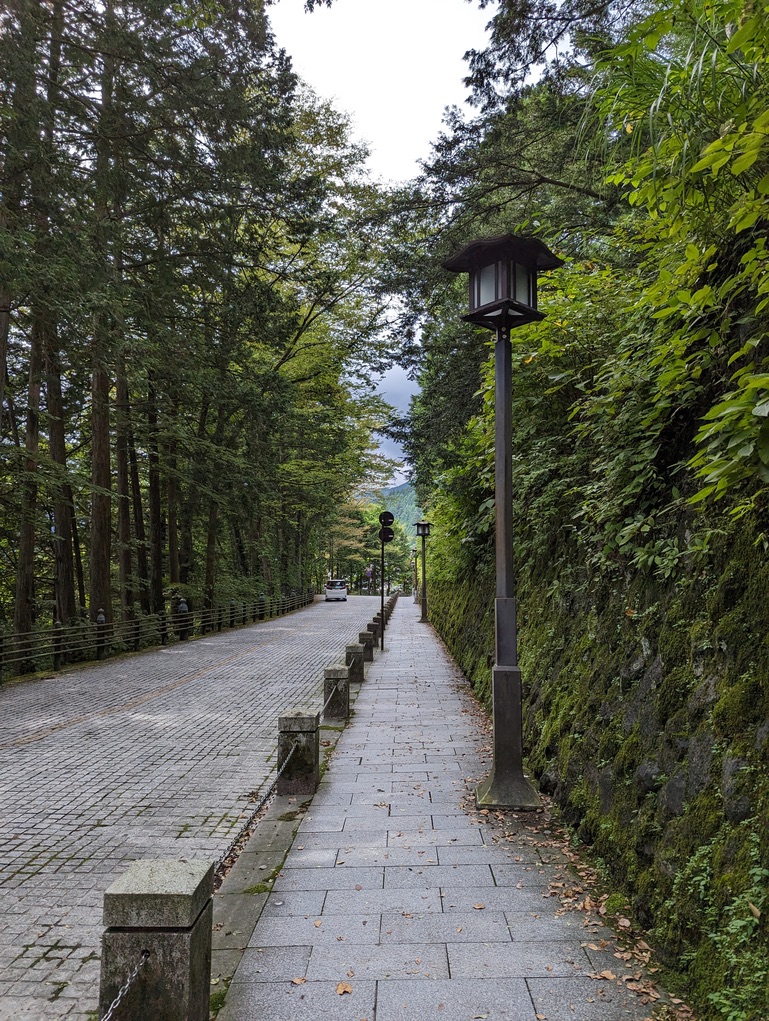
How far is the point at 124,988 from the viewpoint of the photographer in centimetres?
242

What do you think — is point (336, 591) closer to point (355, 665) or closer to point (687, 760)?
point (355, 665)

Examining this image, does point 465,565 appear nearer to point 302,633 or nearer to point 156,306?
point 156,306

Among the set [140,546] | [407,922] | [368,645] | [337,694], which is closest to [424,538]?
[140,546]

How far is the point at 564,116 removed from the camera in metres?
8.52

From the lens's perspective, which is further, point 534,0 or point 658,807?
point 534,0

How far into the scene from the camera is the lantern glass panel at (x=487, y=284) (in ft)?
18.1

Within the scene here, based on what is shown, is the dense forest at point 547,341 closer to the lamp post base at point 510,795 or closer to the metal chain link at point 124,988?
the lamp post base at point 510,795

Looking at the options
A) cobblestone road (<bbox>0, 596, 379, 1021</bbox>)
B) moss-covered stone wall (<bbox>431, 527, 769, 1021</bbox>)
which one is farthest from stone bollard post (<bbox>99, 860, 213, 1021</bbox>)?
moss-covered stone wall (<bbox>431, 527, 769, 1021</bbox>)

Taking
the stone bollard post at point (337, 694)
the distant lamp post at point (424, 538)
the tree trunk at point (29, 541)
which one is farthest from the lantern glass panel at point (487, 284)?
the distant lamp post at point (424, 538)

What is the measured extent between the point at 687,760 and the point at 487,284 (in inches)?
158

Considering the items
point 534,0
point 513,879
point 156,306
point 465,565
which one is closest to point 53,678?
point 156,306

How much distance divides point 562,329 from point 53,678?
12647 mm

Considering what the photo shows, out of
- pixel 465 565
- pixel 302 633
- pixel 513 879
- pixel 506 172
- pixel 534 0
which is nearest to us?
pixel 513 879

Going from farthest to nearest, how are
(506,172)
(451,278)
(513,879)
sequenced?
(451,278)
(506,172)
(513,879)
